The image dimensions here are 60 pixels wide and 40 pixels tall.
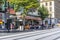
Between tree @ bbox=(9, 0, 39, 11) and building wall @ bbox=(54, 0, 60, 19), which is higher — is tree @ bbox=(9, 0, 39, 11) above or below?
above

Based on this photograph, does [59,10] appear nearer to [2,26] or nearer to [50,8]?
[50,8]

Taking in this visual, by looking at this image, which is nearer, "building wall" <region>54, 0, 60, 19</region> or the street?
the street

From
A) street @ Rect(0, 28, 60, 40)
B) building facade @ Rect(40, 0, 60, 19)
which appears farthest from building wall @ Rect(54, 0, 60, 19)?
street @ Rect(0, 28, 60, 40)

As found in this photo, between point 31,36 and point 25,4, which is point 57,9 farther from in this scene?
point 31,36

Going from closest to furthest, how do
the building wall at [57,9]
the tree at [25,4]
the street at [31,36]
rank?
the street at [31,36], the tree at [25,4], the building wall at [57,9]

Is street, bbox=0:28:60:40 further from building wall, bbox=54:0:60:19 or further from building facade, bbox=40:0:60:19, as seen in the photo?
building wall, bbox=54:0:60:19

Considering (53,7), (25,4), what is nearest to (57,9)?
(53,7)

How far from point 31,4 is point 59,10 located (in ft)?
224

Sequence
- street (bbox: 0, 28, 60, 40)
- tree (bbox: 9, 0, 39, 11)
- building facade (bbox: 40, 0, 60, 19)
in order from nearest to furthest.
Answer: street (bbox: 0, 28, 60, 40)
tree (bbox: 9, 0, 39, 11)
building facade (bbox: 40, 0, 60, 19)

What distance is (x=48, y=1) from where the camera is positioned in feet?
367

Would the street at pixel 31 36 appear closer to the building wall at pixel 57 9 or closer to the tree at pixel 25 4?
the tree at pixel 25 4

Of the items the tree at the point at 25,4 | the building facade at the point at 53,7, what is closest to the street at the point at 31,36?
the tree at the point at 25,4

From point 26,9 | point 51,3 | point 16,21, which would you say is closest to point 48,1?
point 51,3

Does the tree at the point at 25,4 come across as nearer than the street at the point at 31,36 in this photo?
No
